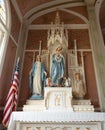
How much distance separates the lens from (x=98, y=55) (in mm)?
6207

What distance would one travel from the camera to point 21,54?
21.1 ft

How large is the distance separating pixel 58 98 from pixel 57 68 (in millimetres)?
1108

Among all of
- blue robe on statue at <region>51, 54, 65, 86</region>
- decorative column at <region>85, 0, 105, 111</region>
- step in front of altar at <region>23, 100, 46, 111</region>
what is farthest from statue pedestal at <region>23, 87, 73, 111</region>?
decorative column at <region>85, 0, 105, 111</region>

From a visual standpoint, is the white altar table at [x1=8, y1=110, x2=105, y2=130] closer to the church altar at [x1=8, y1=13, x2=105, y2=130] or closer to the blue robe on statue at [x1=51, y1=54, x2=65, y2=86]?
the church altar at [x1=8, y1=13, x2=105, y2=130]

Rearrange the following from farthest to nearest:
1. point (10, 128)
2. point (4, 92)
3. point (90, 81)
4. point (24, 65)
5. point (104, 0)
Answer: point (104, 0)
point (24, 65)
point (90, 81)
point (4, 92)
point (10, 128)

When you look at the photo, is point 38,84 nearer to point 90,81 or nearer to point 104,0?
point 90,81

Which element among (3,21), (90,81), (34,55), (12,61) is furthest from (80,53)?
(3,21)

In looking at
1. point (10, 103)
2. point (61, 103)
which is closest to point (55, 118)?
point (61, 103)

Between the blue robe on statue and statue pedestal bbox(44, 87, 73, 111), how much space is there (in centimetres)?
32

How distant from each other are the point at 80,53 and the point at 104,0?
2.94m

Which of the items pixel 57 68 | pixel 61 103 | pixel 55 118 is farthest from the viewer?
pixel 57 68

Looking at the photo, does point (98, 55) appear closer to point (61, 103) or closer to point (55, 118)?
point (61, 103)

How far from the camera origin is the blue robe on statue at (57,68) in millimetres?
5480

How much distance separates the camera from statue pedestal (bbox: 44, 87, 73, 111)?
491 centimetres
